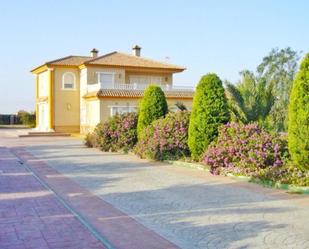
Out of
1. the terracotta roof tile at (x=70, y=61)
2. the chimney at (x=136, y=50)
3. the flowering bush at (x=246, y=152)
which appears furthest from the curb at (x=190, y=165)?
the chimney at (x=136, y=50)

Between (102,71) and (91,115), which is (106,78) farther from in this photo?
(91,115)

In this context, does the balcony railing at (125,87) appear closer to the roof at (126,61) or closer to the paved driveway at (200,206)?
the roof at (126,61)

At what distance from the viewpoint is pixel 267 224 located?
744 centimetres

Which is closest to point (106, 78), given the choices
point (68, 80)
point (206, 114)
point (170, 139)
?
point (68, 80)

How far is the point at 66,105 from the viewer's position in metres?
42.1

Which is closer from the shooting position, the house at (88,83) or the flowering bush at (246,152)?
the flowering bush at (246,152)

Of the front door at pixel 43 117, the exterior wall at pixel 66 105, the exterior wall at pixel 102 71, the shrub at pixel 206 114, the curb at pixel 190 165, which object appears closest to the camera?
the curb at pixel 190 165

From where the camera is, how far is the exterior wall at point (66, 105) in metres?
41.6

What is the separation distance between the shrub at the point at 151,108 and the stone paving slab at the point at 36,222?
365 inches

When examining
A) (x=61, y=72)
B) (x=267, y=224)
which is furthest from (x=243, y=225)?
(x=61, y=72)

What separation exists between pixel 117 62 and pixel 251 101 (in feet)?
84.5

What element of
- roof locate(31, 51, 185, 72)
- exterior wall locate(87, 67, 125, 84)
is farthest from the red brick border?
roof locate(31, 51, 185, 72)

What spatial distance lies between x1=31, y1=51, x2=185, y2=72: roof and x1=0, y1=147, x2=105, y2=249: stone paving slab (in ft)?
98.3

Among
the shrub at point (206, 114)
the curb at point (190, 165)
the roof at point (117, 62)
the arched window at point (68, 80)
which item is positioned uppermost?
the roof at point (117, 62)
